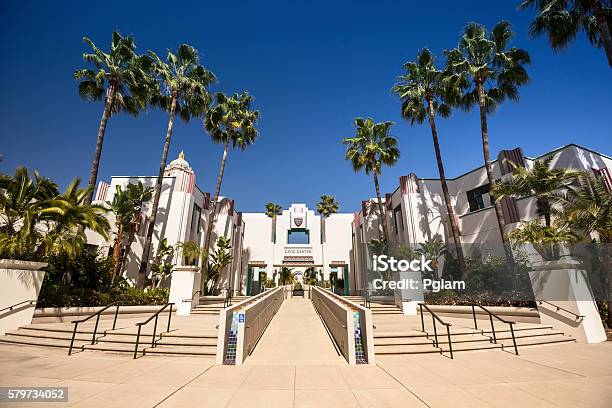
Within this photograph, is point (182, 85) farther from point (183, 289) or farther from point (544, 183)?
point (544, 183)

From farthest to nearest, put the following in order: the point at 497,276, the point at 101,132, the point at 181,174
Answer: the point at 181,174 → the point at 101,132 → the point at 497,276

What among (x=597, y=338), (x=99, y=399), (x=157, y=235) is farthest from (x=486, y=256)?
(x=157, y=235)

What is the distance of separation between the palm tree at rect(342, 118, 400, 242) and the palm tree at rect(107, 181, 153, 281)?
55.4 ft

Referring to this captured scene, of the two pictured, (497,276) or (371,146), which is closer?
(497,276)

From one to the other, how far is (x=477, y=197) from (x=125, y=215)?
2553 cm

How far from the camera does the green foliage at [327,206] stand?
4169 cm

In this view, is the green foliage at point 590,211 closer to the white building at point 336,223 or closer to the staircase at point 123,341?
the white building at point 336,223

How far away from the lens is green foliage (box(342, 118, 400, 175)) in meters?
21.9

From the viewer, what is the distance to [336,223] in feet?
114

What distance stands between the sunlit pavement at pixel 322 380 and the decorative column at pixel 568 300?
2179mm

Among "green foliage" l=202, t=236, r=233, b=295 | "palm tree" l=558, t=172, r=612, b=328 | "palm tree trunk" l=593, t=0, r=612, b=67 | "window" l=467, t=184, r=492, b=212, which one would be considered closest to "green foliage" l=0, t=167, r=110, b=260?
"green foliage" l=202, t=236, r=233, b=295

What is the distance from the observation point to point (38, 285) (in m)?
9.63

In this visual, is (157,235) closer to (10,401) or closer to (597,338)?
A: (10,401)

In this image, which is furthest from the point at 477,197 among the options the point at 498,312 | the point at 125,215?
the point at 125,215
